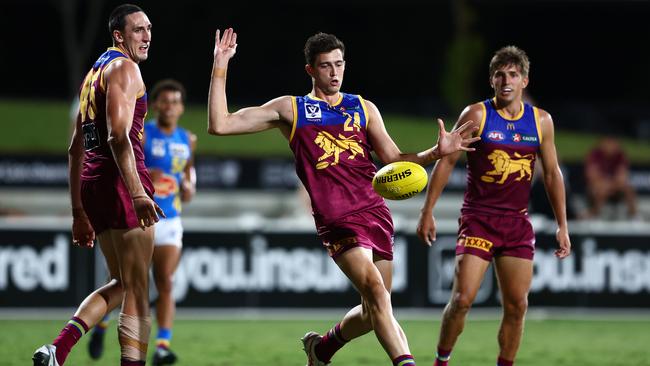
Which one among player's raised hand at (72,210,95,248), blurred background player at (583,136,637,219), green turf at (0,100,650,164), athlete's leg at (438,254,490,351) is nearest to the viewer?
player's raised hand at (72,210,95,248)

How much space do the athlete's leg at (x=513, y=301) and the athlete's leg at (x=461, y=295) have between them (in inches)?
7.3

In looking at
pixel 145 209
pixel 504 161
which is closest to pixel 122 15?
pixel 145 209

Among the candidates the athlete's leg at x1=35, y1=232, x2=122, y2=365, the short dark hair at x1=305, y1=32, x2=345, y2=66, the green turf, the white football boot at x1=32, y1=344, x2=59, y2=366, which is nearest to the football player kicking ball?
the short dark hair at x1=305, y1=32, x2=345, y2=66

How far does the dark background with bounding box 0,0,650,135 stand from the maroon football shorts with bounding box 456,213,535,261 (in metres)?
18.3

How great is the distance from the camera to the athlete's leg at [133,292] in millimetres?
6660

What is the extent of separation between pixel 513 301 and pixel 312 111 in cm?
200

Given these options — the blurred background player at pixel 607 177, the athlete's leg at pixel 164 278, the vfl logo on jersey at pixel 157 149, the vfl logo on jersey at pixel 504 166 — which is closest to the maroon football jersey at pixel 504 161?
the vfl logo on jersey at pixel 504 166

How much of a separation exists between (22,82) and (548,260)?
59.8ft

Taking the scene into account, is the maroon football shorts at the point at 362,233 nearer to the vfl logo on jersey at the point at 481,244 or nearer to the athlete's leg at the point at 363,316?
the athlete's leg at the point at 363,316

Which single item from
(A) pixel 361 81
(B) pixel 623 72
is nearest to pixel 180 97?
(A) pixel 361 81

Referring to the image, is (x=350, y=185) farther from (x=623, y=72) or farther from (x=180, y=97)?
(x=623, y=72)

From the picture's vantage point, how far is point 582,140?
25734 millimetres

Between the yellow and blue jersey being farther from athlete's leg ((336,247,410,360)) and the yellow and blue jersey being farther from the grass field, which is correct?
athlete's leg ((336,247,410,360))

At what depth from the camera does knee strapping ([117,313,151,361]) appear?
6656 millimetres
